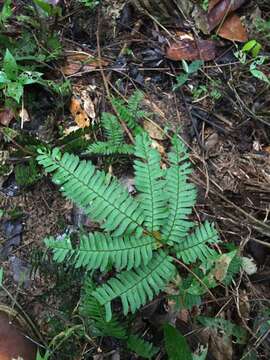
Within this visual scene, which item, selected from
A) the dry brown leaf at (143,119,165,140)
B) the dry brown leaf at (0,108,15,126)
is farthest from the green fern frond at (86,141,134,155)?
the dry brown leaf at (0,108,15,126)

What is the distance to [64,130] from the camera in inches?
100

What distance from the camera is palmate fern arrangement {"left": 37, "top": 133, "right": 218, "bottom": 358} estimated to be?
1.78 m

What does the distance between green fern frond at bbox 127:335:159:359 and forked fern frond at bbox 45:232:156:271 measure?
11.8 inches

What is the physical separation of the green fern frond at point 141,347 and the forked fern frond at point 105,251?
0.30 m

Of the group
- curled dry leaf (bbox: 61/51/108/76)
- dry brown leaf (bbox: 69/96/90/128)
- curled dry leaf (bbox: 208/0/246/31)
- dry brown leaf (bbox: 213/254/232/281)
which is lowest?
dry brown leaf (bbox: 213/254/232/281)

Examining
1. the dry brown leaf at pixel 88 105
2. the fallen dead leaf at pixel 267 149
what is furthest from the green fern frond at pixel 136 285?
the dry brown leaf at pixel 88 105

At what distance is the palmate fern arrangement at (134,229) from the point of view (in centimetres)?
178

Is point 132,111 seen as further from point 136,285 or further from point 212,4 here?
point 136,285

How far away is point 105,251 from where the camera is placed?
1.79 meters

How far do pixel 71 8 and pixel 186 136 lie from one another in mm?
1130

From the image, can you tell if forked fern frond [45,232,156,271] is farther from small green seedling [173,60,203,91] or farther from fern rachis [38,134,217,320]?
small green seedling [173,60,203,91]

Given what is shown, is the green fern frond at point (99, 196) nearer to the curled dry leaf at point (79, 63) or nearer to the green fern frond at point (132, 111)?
the green fern frond at point (132, 111)

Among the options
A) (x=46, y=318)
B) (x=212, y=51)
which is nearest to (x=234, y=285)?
(x=46, y=318)

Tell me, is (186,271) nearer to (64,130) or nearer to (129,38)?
(64,130)
